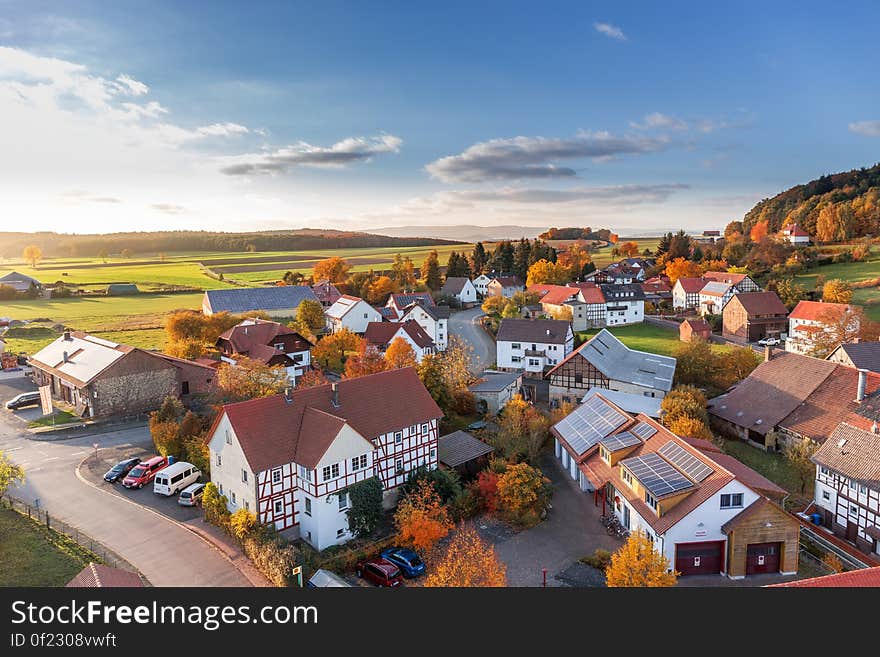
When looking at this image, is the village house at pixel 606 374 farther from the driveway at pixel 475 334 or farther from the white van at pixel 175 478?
the white van at pixel 175 478

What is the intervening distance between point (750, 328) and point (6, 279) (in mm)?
111398

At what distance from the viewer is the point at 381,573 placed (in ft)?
75.4

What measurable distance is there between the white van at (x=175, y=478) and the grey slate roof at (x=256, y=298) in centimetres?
5056

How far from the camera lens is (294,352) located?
181ft

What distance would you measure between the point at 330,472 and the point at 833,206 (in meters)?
131

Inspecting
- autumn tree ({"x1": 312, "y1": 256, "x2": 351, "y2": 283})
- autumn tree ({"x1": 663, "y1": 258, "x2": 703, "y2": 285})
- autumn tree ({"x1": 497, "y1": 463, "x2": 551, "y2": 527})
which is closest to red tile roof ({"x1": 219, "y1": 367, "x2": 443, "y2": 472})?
autumn tree ({"x1": 497, "y1": 463, "x2": 551, "y2": 527})

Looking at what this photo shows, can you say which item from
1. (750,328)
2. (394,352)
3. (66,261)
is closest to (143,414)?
(394,352)

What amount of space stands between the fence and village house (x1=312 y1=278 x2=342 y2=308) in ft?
200

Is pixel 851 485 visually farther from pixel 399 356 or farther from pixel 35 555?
pixel 35 555

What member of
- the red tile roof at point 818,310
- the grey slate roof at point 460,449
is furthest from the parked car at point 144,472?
the red tile roof at point 818,310

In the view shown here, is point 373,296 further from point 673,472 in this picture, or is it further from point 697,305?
point 673,472

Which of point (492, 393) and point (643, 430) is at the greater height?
point (643, 430)

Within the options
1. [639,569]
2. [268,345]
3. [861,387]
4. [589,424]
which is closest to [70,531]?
[639,569]

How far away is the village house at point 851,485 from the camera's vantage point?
25.7m
